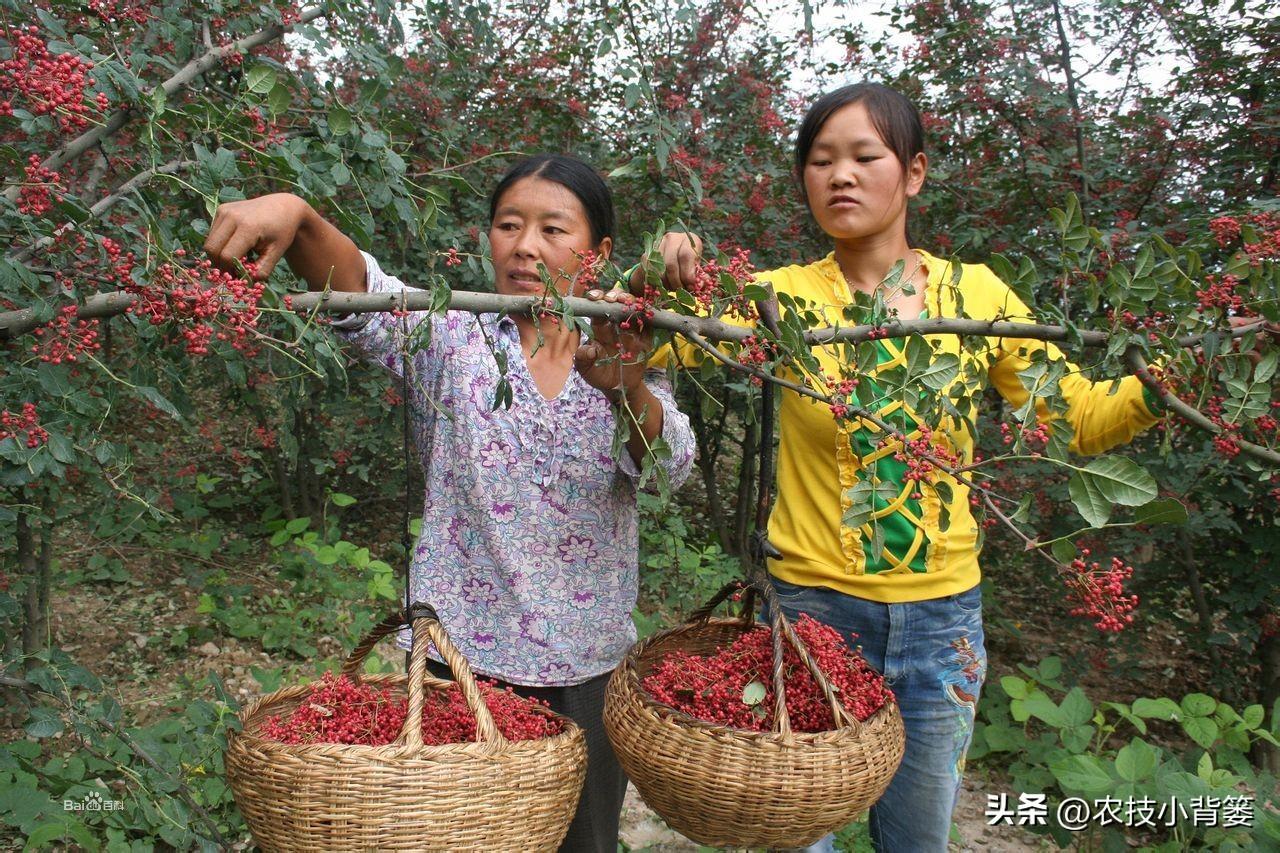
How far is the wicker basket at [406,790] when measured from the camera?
3.43ft

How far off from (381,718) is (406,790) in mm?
247

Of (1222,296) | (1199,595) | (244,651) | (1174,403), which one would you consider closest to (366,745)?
(1174,403)

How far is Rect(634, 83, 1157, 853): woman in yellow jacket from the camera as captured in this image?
1.63 metres

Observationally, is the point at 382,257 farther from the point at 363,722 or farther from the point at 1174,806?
the point at 1174,806

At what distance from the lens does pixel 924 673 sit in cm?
165

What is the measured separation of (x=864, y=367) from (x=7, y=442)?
4.07ft

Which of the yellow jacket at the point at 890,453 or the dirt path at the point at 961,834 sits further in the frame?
the dirt path at the point at 961,834

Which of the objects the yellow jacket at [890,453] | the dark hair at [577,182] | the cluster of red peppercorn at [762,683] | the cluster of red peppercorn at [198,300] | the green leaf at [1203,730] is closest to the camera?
the cluster of red peppercorn at [198,300]

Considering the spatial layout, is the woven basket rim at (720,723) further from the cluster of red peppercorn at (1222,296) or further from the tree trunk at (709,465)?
the tree trunk at (709,465)

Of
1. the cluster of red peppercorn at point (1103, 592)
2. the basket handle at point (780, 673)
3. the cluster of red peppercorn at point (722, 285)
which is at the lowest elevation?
the basket handle at point (780, 673)

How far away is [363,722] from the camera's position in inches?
49.1

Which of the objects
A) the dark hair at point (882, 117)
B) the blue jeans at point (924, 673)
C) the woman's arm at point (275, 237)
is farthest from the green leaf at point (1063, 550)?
the woman's arm at point (275, 237)

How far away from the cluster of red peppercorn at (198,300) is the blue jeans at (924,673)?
1.04 m

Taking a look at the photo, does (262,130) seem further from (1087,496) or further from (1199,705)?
(1199,705)
